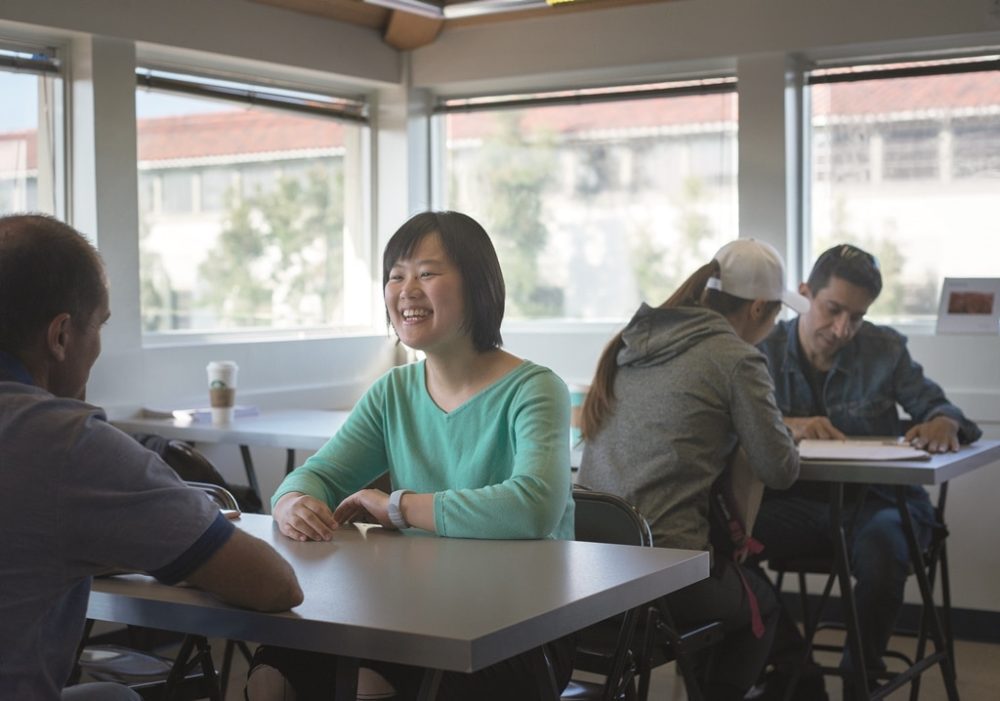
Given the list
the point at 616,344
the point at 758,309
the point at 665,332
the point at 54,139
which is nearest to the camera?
the point at 665,332

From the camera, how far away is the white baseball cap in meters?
3.25

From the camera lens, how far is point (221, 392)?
4324mm

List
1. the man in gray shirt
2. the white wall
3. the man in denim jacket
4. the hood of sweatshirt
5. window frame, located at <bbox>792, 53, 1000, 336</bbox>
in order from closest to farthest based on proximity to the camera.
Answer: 1. the man in gray shirt
2. the hood of sweatshirt
3. the man in denim jacket
4. the white wall
5. window frame, located at <bbox>792, 53, 1000, 336</bbox>

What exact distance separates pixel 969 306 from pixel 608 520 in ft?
8.39

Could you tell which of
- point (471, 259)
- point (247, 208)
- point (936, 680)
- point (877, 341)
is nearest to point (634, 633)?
point (471, 259)

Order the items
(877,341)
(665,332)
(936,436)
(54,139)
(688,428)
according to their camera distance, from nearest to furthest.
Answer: (688,428) → (665,332) → (936,436) → (877,341) → (54,139)

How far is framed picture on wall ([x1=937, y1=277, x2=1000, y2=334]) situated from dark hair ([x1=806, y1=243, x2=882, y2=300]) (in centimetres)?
68

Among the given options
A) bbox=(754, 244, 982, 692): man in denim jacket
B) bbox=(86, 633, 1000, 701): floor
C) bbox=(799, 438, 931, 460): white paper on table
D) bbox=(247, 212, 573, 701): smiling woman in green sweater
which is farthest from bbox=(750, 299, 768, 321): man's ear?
bbox=(86, 633, 1000, 701): floor

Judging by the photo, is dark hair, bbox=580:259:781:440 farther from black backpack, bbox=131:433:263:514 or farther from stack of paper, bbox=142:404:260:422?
stack of paper, bbox=142:404:260:422

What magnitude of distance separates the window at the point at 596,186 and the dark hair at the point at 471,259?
3.08 m

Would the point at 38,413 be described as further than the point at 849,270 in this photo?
No

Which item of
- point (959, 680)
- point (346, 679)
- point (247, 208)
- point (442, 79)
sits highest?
point (442, 79)

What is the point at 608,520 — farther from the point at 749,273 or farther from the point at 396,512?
the point at 749,273

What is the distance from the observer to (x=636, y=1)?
5125 mm
